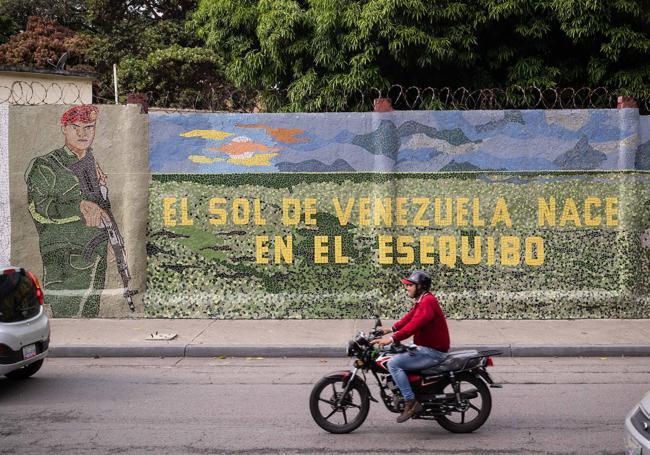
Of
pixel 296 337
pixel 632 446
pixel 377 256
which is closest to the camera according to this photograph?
pixel 632 446

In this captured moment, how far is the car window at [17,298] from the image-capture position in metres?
7.87

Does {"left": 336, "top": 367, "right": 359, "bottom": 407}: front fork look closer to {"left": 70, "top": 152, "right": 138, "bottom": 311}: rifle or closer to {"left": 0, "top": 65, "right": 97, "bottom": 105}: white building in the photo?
{"left": 70, "top": 152, "right": 138, "bottom": 311}: rifle

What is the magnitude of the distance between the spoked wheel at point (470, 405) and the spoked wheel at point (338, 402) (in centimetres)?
72

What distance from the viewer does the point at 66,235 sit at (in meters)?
12.4

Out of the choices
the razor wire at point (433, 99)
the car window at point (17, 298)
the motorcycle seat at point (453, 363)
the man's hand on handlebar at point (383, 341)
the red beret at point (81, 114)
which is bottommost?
the motorcycle seat at point (453, 363)

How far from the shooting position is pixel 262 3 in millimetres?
14391

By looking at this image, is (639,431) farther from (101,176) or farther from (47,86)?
(47,86)

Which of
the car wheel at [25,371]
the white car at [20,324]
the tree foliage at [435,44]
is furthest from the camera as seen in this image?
the tree foliage at [435,44]

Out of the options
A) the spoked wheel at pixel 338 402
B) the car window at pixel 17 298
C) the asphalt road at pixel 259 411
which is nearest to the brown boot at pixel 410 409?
the asphalt road at pixel 259 411

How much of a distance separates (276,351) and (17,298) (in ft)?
11.7

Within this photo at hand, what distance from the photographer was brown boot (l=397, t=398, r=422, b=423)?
6418 millimetres

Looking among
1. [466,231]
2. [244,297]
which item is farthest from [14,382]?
[466,231]

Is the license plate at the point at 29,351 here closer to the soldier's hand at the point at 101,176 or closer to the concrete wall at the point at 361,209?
the concrete wall at the point at 361,209

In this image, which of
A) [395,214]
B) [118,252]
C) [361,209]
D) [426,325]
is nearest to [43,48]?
[118,252]
